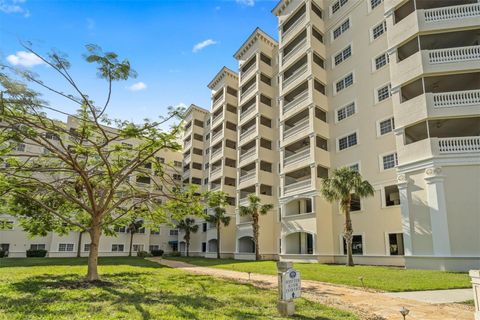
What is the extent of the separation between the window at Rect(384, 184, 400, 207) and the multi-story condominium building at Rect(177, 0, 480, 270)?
0.28ft

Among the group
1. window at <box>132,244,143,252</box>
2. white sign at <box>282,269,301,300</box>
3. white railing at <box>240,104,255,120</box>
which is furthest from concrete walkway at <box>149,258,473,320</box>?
window at <box>132,244,143,252</box>

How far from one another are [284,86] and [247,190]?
15.2 meters

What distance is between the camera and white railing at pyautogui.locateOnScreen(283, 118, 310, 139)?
1304 inches

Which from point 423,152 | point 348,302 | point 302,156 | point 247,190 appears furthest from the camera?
point 247,190

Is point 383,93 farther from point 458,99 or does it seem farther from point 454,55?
point 458,99

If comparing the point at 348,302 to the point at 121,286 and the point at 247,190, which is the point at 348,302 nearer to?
the point at 121,286

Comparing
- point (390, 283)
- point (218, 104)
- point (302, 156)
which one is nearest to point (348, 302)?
point (390, 283)

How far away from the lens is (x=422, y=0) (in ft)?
83.1

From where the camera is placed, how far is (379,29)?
29.4 metres

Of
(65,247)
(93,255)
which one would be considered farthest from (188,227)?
(93,255)

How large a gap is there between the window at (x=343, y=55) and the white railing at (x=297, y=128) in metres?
7.28

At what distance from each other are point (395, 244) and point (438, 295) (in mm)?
14500

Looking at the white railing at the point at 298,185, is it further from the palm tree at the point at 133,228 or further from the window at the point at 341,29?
the palm tree at the point at 133,228

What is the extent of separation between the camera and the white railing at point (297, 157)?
32.3 metres
